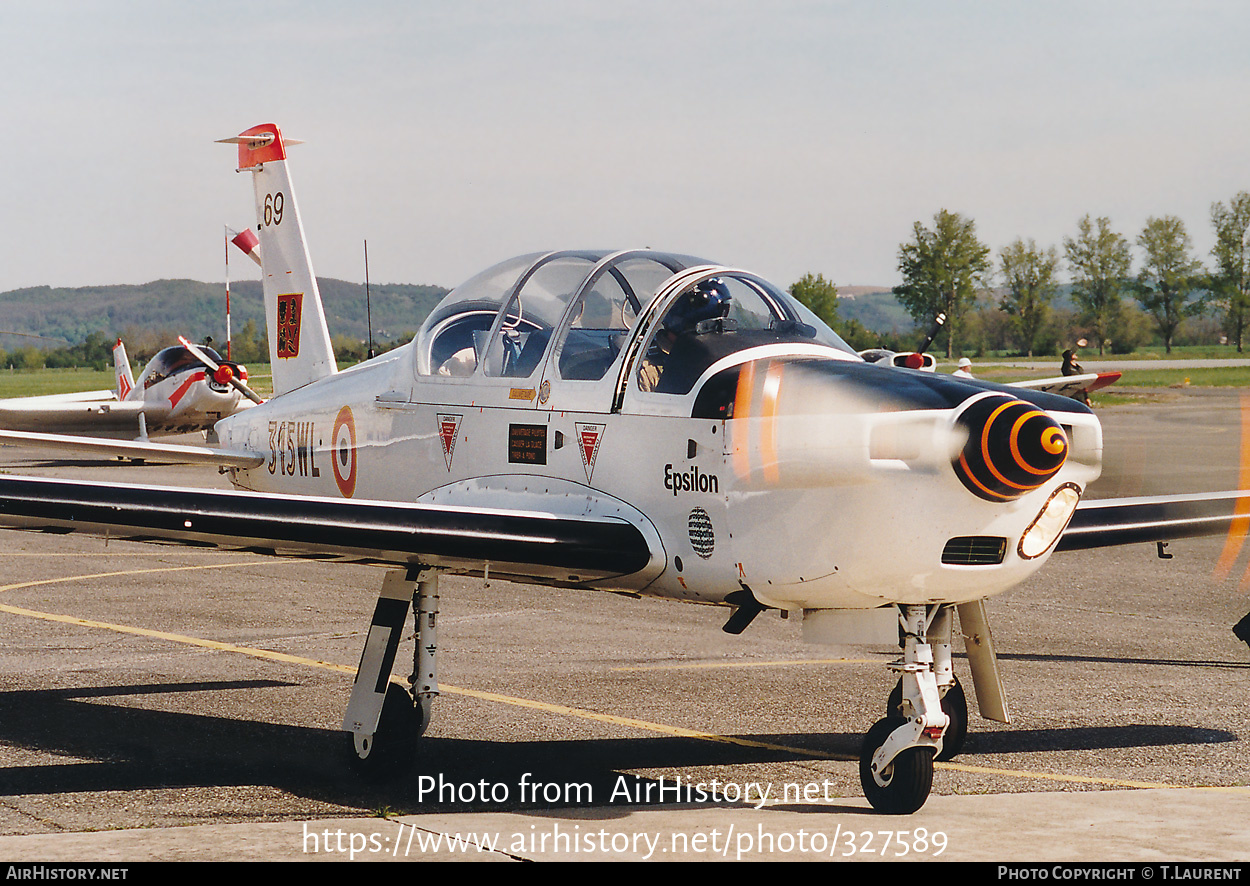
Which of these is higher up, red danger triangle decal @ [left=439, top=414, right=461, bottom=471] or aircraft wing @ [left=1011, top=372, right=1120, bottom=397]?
red danger triangle decal @ [left=439, top=414, right=461, bottom=471]

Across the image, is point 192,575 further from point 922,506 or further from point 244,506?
point 922,506

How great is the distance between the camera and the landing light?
5.77m

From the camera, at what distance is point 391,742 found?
23.7 feet

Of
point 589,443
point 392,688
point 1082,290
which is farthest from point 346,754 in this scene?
point 1082,290

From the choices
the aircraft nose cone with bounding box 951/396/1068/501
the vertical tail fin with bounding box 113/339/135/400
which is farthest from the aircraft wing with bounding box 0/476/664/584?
the vertical tail fin with bounding box 113/339/135/400

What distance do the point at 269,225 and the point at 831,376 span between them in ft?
24.5

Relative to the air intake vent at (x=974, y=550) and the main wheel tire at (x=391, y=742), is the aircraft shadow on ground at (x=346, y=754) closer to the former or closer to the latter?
the main wheel tire at (x=391, y=742)

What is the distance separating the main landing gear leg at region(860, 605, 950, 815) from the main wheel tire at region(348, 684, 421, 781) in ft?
8.93

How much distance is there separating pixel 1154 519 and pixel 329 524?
4.99 meters

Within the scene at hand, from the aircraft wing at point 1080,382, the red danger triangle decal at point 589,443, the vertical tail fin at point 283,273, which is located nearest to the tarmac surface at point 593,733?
the red danger triangle decal at point 589,443

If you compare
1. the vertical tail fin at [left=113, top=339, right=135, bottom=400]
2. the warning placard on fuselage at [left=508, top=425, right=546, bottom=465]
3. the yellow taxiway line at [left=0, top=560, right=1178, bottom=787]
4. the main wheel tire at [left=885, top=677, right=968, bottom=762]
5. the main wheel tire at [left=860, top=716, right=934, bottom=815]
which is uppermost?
the warning placard on fuselage at [left=508, top=425, right=546, bottom=465]

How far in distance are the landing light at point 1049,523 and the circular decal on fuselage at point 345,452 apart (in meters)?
4.60

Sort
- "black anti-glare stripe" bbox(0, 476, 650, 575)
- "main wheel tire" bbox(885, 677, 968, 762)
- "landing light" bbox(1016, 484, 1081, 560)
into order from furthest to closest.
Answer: "main wheel tire" bbox(885, 677, 968, 762), "black anti-glare stripe" bbox(0, 476, 650, 575), "landing light" bbox(1016, 484, 1081, 560)

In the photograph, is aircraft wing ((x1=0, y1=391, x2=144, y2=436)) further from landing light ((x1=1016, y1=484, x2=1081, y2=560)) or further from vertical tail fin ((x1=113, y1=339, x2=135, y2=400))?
landing light ((x1=1016, y1=484, x2=1081, y2=560))
